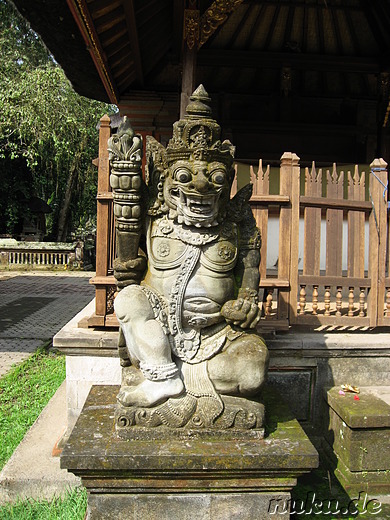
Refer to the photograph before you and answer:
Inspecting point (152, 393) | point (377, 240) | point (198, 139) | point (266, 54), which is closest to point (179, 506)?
point (152, 393)

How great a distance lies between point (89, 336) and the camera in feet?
12.2

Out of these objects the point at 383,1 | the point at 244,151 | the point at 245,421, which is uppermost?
the point at 383,1

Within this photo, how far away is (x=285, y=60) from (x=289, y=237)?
15.1 ft

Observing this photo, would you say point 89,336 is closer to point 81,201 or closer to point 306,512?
point 306,512

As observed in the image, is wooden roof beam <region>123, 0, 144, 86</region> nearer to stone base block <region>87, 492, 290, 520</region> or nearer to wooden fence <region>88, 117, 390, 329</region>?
wooden fence <region>88, 117, 390, 329</region>

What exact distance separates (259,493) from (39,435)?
2052 mm

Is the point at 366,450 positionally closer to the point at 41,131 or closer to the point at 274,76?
the point at 274,76

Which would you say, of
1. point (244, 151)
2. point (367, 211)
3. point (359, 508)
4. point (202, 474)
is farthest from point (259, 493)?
point (244, 151)

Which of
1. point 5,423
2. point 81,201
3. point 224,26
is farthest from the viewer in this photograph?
point 81,201

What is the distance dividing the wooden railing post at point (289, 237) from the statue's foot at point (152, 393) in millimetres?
1522

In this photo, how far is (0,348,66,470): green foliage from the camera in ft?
14.5

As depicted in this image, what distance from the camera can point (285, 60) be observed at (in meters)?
7.46

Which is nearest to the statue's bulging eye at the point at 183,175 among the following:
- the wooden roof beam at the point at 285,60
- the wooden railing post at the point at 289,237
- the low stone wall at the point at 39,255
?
the wooden railing post at the point at 289,237

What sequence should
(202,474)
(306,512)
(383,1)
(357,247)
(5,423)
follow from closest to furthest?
1. (202,474)
2. (306,512)
3. (357,247)
4. (5,423)
5. (383,1)
